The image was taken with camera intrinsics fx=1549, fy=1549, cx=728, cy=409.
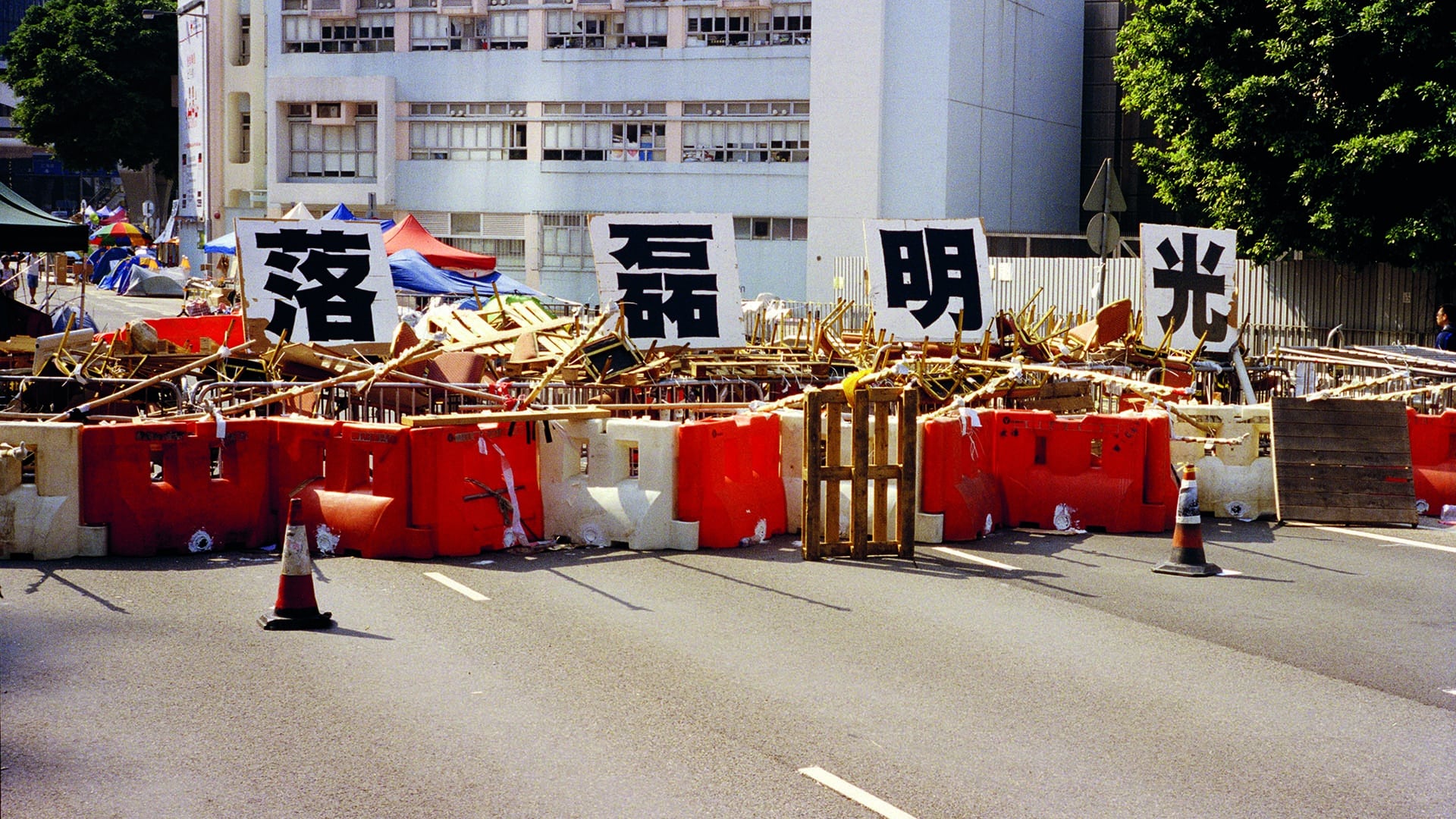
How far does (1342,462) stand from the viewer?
1391cm

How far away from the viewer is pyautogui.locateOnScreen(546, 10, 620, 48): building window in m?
49.6

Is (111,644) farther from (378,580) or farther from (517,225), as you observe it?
(517,225)

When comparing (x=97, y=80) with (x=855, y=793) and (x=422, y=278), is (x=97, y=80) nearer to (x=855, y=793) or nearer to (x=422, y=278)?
(x=422, y=278)

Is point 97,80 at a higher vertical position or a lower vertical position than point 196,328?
higher

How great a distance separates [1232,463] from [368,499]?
7769 mm

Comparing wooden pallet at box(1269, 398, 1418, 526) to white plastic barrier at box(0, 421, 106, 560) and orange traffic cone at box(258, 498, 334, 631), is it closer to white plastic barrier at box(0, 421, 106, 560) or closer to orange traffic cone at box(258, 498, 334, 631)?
orange traffic cone at box(258, 498, 334, 631)

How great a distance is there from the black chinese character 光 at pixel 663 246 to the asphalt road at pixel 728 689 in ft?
14.3

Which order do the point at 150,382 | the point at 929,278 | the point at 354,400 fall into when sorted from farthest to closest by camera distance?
the point at 929,278 < the point at 354,400 < the point at 150,382

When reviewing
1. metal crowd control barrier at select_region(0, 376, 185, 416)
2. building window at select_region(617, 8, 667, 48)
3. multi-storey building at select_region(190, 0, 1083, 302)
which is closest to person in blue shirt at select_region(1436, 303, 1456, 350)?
metal crowd control barrier at select_region(0, 376, 185, 416)

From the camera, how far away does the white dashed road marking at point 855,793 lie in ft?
20.0

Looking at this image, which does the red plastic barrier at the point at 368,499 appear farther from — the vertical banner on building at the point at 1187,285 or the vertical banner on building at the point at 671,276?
the vertical banner on building at the point at 1187,285

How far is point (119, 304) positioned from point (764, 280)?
20886mm

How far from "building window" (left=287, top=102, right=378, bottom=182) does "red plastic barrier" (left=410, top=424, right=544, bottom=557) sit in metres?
43.2

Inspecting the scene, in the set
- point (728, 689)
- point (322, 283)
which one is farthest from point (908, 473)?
point (322, 283)
